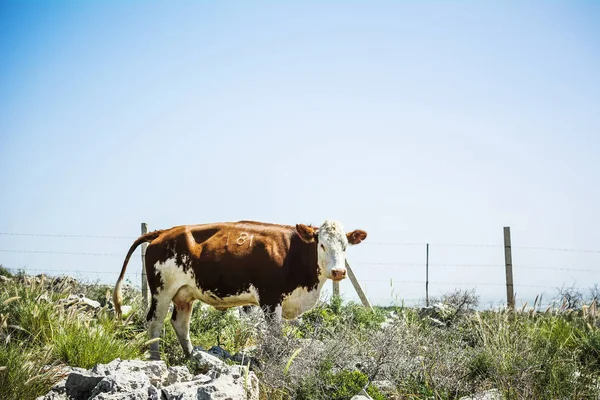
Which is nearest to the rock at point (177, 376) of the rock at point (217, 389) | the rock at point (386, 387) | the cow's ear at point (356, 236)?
the rock at point (217, 389)

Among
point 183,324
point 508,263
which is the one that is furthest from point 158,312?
point 508,263

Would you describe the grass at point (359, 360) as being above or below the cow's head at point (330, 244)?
below

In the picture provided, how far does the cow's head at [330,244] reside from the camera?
30.5 ft

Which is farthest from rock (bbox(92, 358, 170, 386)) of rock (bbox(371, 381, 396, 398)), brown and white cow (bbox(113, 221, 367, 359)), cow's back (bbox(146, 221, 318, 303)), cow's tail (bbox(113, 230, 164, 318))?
cow's tail (bbox(113, 230, 164, 318))

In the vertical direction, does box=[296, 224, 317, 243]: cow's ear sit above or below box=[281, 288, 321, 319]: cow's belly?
above

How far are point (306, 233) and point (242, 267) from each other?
1085 mm

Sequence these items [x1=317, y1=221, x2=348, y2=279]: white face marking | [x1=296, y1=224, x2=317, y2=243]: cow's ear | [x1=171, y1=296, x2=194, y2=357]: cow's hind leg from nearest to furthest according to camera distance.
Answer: [x1=317, y1=221, x2=348, y2=279]: white face marking, [x1=296, y1=224, x2=317, y2=243]: cow's ear, [x1=171, y1=296, x2=194, y2=357]: cow's hind leg

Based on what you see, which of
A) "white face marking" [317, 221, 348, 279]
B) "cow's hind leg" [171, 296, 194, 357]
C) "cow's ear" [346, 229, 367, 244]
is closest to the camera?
"white face marking" [317, 221, 348, 279]

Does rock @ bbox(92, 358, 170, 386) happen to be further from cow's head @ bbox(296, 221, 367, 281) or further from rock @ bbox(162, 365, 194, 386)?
cow's head @ bbox(296, 221, 367, 281)

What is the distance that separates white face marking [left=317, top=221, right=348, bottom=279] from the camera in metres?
9.38

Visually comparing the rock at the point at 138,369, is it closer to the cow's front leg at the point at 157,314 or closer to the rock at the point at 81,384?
the rock at the point at 81,384

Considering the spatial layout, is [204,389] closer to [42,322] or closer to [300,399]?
[300,399]

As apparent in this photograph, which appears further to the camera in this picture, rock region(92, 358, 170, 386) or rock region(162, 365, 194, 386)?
rock region(162, 365, 194, 386)

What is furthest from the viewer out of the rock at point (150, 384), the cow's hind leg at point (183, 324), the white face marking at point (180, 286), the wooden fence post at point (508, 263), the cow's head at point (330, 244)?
the wooden fence post at point (508, 263)
